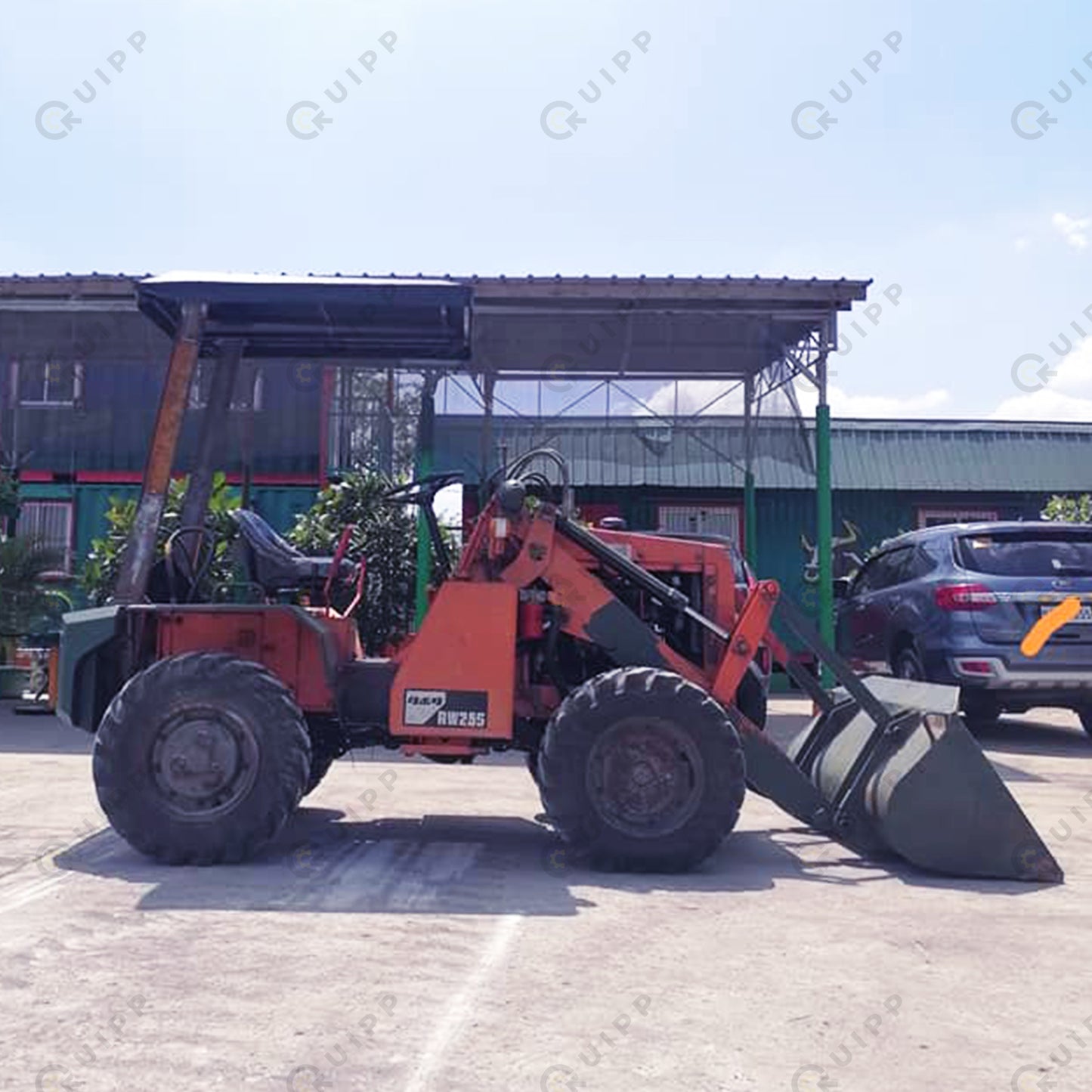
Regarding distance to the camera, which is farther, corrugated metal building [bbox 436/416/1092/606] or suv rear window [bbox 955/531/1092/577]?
corrugated metal building [bbox 436/416/1092/606]

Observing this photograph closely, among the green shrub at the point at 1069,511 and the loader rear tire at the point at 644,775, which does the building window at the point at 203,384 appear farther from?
the green shrub at the point at 1069,511

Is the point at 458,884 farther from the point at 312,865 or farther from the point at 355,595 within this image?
the point at 355,595

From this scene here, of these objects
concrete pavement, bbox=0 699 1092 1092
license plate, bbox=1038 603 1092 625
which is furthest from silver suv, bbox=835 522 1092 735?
concrete pavement, bbox=0 699 1092 1092

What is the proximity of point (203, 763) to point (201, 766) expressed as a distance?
19 mm

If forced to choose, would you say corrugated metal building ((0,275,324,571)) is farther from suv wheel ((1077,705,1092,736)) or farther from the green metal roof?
suv wheel ((1077,705,1092,736))

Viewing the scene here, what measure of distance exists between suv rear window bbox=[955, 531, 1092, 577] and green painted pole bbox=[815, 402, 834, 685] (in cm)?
298

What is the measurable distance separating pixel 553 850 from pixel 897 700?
2.16 meters

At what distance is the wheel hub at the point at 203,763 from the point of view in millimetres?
6250

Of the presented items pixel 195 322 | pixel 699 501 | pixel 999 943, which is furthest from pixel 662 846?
pixel 699 501

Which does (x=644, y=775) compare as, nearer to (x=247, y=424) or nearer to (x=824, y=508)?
(x=824, y=508)

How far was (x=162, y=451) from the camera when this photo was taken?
22.1ft

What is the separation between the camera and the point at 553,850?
272 inches

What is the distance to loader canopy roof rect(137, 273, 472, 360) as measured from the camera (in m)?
6.73

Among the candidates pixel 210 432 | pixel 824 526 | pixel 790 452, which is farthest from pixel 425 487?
pixel 790 452
